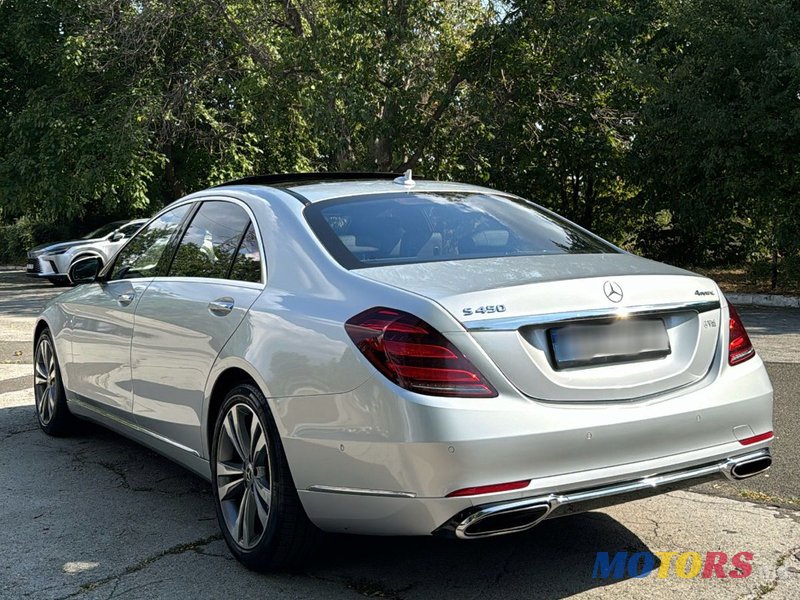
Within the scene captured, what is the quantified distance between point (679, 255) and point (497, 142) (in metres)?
4.87

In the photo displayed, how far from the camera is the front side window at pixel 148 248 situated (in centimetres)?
530

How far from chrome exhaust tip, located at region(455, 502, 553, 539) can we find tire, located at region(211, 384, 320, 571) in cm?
78

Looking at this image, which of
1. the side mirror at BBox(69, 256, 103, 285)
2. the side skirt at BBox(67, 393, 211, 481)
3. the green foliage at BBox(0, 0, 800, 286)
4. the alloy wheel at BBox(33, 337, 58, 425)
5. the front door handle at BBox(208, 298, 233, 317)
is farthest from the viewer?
the green foliage at BBox(0, 0, 800, 286)

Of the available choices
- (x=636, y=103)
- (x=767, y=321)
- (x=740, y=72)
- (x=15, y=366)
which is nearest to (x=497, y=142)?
(x=636, y=103)

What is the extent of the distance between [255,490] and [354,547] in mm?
554

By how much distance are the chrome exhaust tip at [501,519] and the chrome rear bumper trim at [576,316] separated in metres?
0.62

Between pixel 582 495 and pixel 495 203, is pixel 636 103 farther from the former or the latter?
pixel 582 495

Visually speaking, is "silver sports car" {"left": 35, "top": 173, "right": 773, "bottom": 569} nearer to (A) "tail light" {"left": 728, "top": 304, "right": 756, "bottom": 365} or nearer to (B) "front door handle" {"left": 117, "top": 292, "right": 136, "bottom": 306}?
(A) "tail light" {"left": 728, "top": 304, "right": 756, "bottom": 365}

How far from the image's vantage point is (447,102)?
1952 centimetres

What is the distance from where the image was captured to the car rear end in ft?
10.7

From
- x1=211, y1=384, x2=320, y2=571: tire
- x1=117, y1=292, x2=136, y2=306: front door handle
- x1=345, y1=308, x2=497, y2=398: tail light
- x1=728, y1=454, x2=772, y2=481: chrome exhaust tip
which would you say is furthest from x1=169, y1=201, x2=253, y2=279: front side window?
x1=728, y1=454, x2=772, y2=481: chrome exhaust tip

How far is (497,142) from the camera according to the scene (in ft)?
70.6

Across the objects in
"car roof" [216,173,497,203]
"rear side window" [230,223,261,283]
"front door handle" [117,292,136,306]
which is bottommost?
"front door handle" [117,292,136,306]

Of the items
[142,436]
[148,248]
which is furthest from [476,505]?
[148,248]
